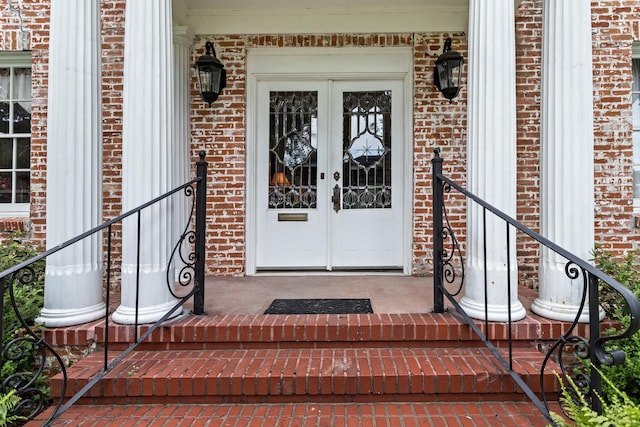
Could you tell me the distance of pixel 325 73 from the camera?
4.25 meters

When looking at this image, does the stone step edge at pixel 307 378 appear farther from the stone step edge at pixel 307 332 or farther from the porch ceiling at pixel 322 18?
the porch ceiling at pixel 322 18

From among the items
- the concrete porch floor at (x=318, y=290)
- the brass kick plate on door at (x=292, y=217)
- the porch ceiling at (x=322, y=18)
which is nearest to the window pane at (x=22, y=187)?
the concrete porch floor at (x=318, y=290)

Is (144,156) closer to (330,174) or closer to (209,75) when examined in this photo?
(209,75)

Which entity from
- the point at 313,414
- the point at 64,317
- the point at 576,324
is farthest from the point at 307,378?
the point at 64,317

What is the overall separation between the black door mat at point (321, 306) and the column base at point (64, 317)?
50.2 inches

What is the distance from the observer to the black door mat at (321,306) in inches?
117

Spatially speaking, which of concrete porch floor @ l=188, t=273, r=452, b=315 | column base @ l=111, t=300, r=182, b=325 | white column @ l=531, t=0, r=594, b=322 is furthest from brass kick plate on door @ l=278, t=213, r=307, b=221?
white column @ l=531, t=0, r=594, b=322

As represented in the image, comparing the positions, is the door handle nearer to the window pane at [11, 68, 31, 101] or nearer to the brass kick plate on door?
the brass kick plate on door

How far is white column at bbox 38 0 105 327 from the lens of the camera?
265cm

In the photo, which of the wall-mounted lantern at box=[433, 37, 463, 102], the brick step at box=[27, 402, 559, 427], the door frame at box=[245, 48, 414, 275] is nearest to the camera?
the brick step at box=[27, 402, 559, 427]

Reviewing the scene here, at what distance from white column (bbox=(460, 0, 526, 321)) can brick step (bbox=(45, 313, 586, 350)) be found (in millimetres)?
171

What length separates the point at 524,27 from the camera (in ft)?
13.9

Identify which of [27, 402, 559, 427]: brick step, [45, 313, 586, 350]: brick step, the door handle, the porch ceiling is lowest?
[27, 402, 559, 427]: brick step

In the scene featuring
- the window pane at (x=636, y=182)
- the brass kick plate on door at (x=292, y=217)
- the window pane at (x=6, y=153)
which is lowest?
the brass kick plate on door at (x=292, y=217)
